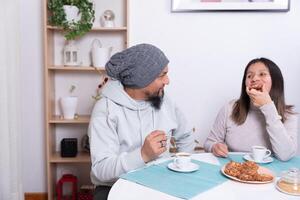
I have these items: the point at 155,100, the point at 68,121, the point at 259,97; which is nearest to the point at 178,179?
the point at 155,100

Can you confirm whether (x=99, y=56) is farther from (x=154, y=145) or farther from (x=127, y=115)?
(x=154, y=145)

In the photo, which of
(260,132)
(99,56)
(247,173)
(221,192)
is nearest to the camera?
(221,192)

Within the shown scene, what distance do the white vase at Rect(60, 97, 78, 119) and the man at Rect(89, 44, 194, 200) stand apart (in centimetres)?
91

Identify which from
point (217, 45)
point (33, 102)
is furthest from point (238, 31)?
point (33, 102)

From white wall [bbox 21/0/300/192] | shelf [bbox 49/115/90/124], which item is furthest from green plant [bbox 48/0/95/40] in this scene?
shelf [bbox 49/115/90/124]

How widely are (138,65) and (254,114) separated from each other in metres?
0.72

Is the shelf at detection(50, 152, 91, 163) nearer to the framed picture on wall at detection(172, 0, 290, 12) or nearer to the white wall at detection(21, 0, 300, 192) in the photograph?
the white wall at detection(21, 0, 300, 192)

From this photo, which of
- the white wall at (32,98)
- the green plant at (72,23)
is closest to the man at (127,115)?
the green plant at (72,23)

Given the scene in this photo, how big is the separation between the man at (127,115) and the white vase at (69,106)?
2.98 feet

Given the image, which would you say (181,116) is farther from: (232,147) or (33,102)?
(33,102)

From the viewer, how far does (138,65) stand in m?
1.52

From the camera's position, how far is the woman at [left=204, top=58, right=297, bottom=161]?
175 centimetres

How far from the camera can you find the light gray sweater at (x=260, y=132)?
160 centimetres

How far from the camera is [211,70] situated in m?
2.58
